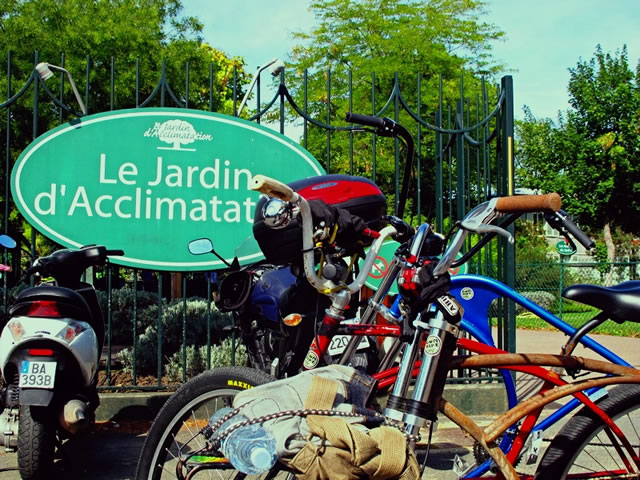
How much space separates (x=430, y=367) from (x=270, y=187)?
0.78m

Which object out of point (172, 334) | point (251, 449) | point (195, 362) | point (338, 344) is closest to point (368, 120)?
Result: point (338, 344)

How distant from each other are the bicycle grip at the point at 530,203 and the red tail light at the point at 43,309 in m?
2.39

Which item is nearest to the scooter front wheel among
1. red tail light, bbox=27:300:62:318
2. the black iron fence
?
red tail light, bbox=27:300:62:318

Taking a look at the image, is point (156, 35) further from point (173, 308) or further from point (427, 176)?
point (173, 308)

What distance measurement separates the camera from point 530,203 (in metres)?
2.13

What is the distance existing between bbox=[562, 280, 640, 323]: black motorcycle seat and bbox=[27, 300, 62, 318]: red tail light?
2514 mm

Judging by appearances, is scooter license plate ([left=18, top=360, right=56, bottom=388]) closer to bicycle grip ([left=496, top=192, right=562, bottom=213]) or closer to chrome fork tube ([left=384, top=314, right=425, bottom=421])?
chrome fork tube ([left=384, top=314, right=425, bottom=421])

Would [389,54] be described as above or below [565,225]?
above

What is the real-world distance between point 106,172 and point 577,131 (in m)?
21.8

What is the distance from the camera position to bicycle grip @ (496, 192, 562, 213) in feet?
6.91

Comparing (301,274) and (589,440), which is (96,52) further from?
(589,440)

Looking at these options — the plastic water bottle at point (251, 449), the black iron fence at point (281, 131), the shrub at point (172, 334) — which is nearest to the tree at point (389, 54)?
the black iron fence at point (281, 131)

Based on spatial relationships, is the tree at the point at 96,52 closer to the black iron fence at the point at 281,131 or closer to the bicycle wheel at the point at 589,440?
the black iron fence at the point at 281,131

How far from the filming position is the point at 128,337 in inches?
359
